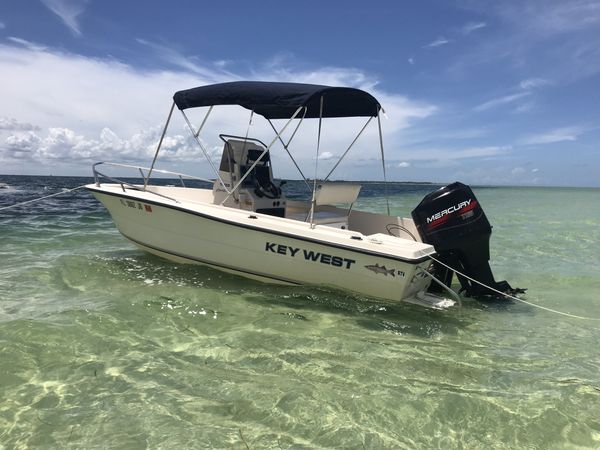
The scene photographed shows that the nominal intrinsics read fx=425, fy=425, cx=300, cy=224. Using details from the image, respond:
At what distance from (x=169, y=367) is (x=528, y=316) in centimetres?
427

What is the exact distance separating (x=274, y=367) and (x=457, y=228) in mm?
2905

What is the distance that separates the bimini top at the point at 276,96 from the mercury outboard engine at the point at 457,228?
1856mm

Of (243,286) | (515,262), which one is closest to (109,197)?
(243,286)

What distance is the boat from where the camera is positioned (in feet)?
16.6

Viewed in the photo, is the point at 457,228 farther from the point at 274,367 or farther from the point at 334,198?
the point at 274,367

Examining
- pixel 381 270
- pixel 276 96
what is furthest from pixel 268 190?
pixel 381 270

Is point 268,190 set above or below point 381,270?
above

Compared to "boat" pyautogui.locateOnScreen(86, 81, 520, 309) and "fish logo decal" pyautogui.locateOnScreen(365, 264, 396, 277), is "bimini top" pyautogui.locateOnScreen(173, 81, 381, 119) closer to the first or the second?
"boat" pyautogui.locateOnScreen(86, 81, 520, 309)

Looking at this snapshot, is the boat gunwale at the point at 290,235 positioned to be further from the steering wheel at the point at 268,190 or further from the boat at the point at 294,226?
the steering wheel at the point at 268,190

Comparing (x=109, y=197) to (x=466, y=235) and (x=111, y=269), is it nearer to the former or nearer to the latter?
(x=111, y=269)

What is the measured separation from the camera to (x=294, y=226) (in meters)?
5.37

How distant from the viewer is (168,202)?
6172mm

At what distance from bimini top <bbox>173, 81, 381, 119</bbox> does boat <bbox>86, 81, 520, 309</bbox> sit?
0.6 inches

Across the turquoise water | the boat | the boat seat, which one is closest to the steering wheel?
the boat
